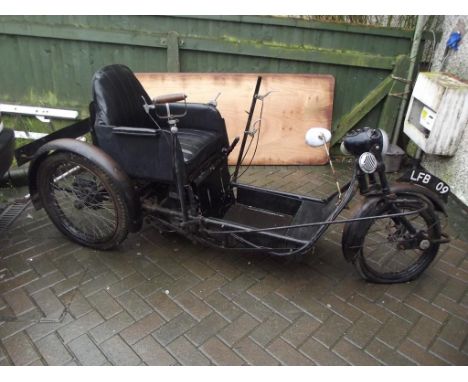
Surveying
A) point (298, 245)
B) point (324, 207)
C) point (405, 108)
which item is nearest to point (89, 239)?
point (298, 245)

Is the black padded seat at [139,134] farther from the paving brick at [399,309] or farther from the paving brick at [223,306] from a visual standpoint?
the paving brick at [399,309]

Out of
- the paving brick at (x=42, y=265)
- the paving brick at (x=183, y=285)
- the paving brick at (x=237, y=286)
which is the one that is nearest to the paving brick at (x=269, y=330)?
the paving brick at (x=237, y=286)

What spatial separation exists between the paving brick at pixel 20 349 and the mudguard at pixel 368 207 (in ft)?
6.75

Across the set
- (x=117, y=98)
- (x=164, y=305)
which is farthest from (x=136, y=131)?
(x=164, y=305)

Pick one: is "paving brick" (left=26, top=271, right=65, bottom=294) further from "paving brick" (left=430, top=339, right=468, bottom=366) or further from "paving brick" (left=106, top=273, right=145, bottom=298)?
"paving brick" (left=430, top=339, right=468, bottom=366)

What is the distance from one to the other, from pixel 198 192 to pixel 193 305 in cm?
82

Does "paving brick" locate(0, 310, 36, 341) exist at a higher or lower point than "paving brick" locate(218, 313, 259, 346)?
lower

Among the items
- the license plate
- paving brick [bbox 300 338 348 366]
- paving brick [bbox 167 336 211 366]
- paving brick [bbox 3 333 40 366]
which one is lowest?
paving brick [bbox 3 333 40 366]

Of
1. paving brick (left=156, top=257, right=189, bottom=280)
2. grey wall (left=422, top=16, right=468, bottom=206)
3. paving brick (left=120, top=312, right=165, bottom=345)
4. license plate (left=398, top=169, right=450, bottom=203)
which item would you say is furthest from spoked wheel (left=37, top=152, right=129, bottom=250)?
grey wall (left=422, top=16, right=468, bottom=206)

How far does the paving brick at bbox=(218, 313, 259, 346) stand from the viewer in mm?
2506

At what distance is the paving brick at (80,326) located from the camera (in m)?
2.49

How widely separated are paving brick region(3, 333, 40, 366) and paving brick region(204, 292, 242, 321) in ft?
3.65

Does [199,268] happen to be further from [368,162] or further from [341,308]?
[368,162]
